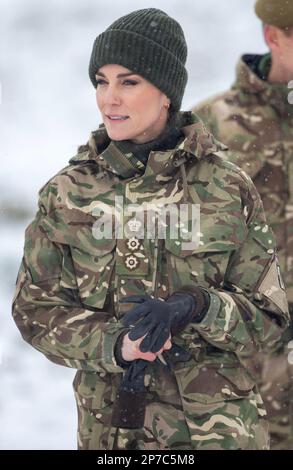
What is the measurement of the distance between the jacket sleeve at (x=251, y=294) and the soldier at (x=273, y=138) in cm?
199

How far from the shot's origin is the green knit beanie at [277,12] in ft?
20.1

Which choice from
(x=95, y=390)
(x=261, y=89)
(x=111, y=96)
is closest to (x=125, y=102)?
(x=111, y=96)

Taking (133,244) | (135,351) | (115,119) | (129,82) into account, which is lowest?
(135,351)

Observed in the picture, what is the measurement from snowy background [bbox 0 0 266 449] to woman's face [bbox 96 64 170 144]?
2.86m

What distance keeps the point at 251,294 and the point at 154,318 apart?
431 millimetres

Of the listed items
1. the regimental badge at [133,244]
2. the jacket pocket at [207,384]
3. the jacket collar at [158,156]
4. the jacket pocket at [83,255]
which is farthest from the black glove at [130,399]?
the jacket collar at [158,156]

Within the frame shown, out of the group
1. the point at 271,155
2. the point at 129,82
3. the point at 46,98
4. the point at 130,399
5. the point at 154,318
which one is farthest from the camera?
the point at 46,98

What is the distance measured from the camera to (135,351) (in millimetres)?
3779

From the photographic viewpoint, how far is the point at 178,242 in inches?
157

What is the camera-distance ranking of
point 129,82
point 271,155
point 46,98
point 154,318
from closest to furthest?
point 154,318 < point 129,82 < point 271,155 < point 46,98

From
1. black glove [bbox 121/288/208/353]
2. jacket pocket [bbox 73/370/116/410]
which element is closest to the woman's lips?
black glove [bbox 121/288/208/353]

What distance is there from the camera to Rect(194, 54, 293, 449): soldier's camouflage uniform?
6066mm

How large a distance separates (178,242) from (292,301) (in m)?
2.17

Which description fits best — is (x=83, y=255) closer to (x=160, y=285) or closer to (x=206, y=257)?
(x=160, y=285)
